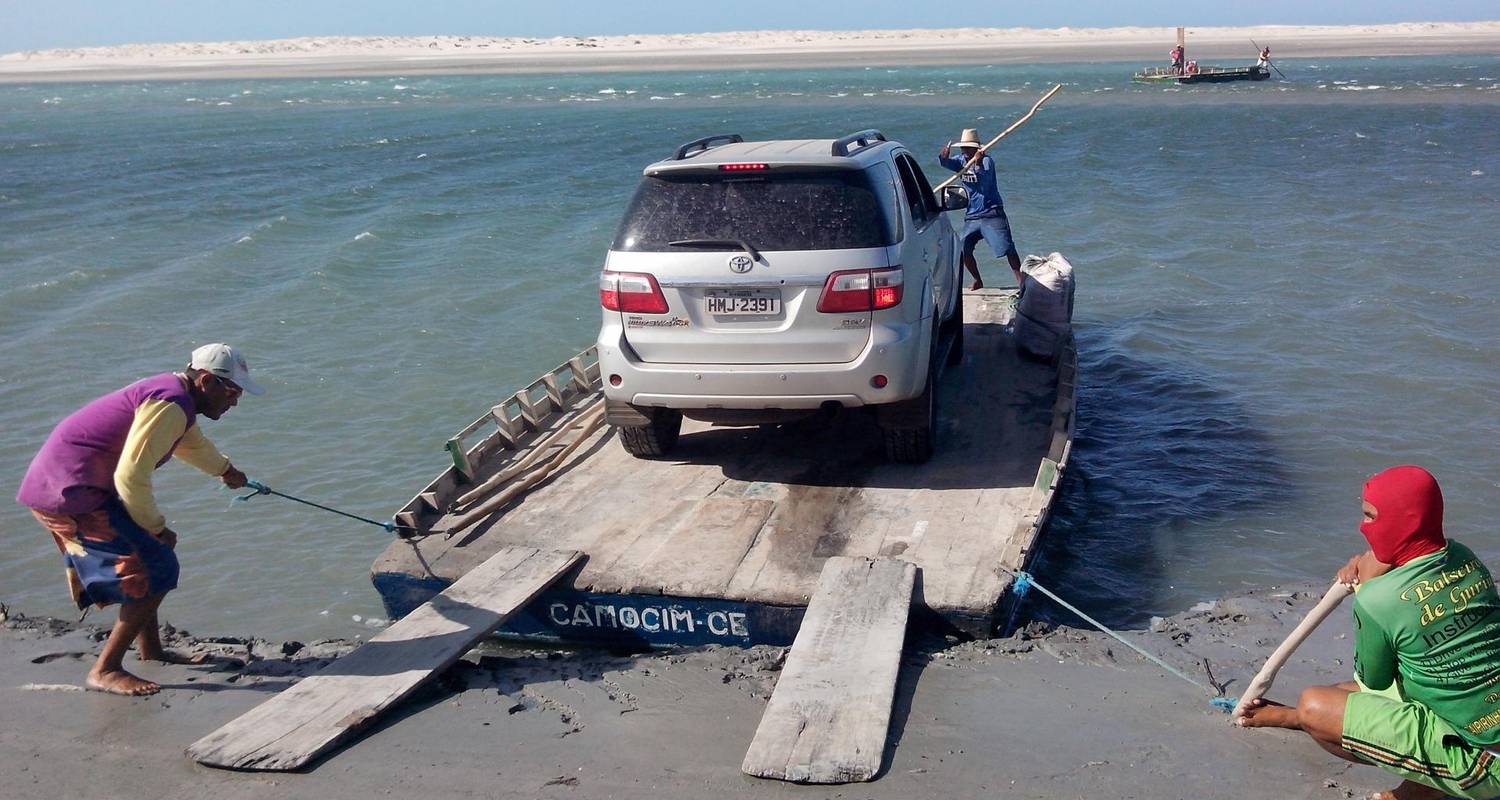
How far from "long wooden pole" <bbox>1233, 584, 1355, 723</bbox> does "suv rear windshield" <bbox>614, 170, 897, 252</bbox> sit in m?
2.94

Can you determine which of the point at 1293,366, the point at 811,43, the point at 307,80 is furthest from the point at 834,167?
the point at 811,43

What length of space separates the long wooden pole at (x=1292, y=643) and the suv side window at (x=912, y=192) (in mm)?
3526

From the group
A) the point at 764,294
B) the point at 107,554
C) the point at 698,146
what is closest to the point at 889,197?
the point at 764,294

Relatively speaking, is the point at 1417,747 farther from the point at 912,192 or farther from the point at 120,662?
the point at 120,662

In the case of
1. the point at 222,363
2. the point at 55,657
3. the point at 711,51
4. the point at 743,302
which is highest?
the point at 711,51

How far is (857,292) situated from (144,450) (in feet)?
11.3

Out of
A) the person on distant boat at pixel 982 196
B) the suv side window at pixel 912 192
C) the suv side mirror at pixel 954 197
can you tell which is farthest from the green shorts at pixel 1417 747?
the person on distant boat at pixel 982 196

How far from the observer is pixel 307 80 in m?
96.8

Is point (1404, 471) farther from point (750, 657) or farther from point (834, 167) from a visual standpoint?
point (834, 167)

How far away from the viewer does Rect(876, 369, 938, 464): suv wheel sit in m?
6.85

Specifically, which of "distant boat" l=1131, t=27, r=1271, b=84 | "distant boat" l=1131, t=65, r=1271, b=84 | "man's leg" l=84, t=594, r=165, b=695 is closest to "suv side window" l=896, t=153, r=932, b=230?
"man's leg" l=84, t=594, r=165, b=695

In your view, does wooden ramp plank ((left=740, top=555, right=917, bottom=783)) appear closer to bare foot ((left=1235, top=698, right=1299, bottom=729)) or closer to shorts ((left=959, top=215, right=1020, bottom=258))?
bare foot ((left=1235, top=698, right=1299, bottom=729))

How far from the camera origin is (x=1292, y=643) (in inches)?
169

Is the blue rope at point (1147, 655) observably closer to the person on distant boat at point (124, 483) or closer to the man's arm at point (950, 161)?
the person on distant boat at point (124, 483)
